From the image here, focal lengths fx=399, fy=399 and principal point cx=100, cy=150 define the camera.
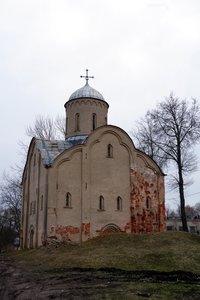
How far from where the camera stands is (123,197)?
29.7m

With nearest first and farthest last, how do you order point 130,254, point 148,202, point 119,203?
point 130,254 < point 119,203 < point 148,202

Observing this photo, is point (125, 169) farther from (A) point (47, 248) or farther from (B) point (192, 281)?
(B) point (192, 281)

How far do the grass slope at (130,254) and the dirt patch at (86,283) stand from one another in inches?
54.6

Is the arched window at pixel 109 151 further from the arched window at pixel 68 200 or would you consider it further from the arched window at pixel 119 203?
the arched window at pixel 68 200

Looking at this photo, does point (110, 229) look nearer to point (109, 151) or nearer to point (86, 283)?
point (109, 151)

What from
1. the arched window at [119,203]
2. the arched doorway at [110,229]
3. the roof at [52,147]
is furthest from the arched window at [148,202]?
the roof at [52,147]

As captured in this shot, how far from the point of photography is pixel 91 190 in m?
29.0

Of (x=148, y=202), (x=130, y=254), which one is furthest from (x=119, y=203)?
(x=130, y=254)

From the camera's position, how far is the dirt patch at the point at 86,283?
1166cm

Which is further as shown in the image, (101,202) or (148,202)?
(148,202)

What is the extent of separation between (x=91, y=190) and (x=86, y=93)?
9.45 meters

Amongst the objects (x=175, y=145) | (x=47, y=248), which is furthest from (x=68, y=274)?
(x=175, y=145)

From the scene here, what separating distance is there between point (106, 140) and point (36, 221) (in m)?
8.01

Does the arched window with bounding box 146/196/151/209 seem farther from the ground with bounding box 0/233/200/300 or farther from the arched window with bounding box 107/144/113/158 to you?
the ground with bounding box 0/233/200/300
